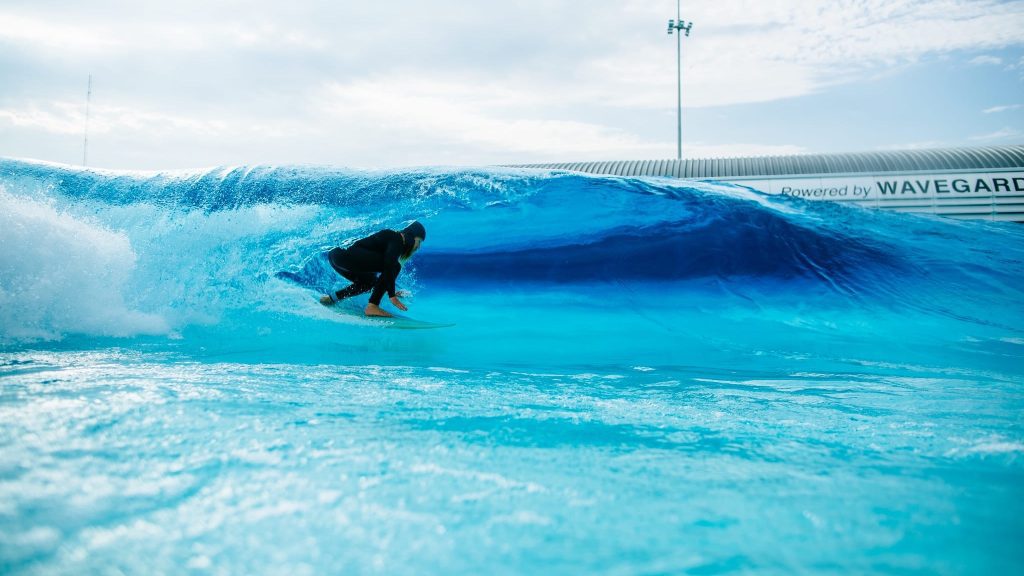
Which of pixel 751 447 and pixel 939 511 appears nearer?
pixel 939 511

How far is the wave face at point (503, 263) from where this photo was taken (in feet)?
14.5

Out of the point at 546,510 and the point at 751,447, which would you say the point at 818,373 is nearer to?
the point at 751,447

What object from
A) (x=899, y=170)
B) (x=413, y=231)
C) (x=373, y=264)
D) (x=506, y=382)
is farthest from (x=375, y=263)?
(x=899, y=170)

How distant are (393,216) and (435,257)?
0.54 meters

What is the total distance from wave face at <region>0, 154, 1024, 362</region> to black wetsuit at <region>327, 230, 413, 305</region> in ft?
0.61

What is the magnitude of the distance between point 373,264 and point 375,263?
0.8 inches

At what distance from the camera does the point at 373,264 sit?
4.89 m

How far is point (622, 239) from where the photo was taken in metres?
5.88

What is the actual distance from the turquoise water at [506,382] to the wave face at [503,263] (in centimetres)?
3

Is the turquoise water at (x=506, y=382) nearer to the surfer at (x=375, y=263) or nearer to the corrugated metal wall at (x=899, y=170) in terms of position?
the surfer at (x=375, y=263)

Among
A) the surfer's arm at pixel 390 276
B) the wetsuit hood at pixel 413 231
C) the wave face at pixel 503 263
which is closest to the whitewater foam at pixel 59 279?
the wave face at pixel 503 263

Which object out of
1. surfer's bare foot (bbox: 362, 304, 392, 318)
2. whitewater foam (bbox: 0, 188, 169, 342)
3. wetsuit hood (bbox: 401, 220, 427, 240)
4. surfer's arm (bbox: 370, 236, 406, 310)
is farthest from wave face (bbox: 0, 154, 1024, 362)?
wetsuit hood (bbox: 401, 220, 427, 240)

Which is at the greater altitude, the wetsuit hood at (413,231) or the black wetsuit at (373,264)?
the wetsuit hood at (413,231)

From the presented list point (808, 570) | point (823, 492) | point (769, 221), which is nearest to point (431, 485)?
point (808, 570)
